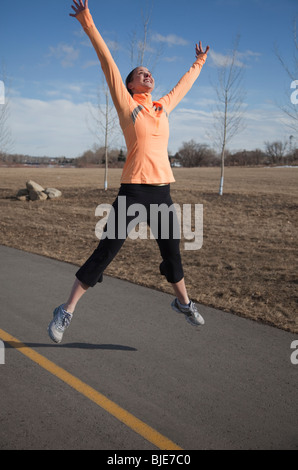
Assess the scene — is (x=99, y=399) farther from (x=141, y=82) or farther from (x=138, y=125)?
(x=141, y=82)

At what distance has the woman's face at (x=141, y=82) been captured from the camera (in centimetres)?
344

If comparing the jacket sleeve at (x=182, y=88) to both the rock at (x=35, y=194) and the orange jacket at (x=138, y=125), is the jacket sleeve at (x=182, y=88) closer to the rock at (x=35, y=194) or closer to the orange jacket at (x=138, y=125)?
the orange jacket at (x=138, y=125)

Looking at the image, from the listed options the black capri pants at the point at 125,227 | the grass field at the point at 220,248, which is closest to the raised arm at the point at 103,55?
the black capri pants at the point at 125,227

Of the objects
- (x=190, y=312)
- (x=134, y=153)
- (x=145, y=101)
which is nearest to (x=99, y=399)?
(x=190, y=312)

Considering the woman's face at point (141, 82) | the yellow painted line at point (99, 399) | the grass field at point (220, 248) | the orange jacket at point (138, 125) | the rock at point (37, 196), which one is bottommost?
the yellow painted line at point (99, 399)

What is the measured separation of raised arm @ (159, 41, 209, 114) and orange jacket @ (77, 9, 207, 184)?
0.91 ft

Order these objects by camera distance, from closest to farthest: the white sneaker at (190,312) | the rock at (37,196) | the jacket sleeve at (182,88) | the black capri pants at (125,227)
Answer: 1. the black capri pants at (125,227)
2. the jacket sleeve at (182,88)
3. the white sneaker at (190,312)
4. the rock at (37,196)

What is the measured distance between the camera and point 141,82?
3.43 m

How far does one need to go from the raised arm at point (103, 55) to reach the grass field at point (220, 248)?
9.34 ft

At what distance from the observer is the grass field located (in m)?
5.53

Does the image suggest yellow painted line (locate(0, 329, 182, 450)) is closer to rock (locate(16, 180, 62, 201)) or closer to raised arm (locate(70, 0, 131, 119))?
raised arm (locate(70, 0, 131, 119))

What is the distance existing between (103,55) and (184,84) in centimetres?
97
